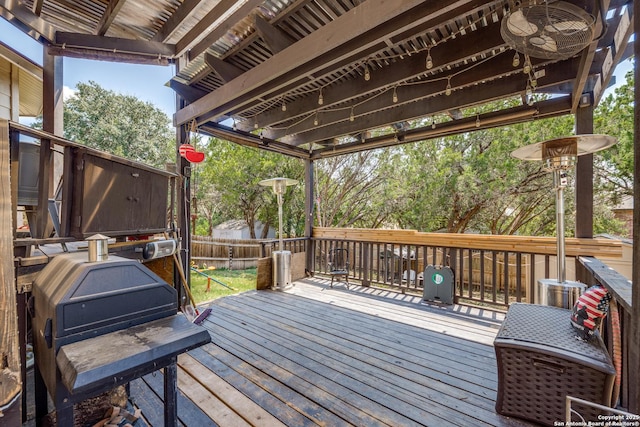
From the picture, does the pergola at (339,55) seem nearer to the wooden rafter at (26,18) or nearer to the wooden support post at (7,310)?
the wooden rafter at (26,18)

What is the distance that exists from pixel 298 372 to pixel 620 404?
7.43ft

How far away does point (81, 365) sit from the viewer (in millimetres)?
981

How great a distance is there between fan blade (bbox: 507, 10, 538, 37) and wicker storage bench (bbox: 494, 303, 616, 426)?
1990mm

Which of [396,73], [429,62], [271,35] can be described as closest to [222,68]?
[271,35]

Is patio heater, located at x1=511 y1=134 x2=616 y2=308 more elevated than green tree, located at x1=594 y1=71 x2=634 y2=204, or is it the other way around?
green tree, located at x1=594 y1=71 x2=634 y2=204

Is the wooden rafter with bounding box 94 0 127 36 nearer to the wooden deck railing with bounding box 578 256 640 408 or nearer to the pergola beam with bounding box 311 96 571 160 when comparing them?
the pergola beam with bounding box 311 96 571 160

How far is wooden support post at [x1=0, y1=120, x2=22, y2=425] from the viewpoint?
→ 41.2 inches

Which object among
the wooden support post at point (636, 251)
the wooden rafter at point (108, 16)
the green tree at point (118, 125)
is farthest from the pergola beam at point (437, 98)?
the green tree at point (118, 125)

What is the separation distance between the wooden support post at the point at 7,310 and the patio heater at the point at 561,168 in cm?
357

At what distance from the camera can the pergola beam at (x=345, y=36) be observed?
1.78 meters

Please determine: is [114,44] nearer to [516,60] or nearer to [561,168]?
[516,60]

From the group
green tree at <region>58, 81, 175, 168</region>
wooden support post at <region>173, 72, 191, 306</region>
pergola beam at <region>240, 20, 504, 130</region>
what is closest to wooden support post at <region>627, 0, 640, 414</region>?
pergola beam at <region>240, 20, 504, 130</region>

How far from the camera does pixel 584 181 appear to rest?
307 cm

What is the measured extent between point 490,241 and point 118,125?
14257mm
